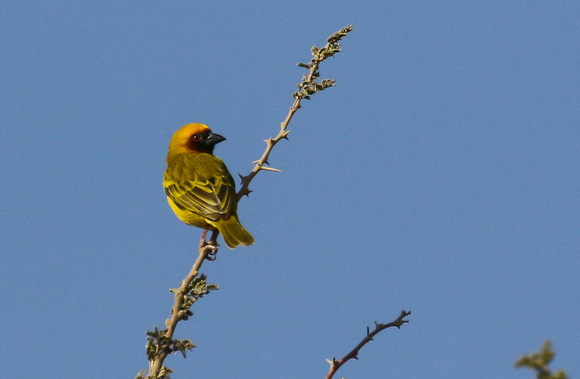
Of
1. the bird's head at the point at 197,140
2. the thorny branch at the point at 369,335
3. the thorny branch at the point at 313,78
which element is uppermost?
the bird's head at the point at 197,140

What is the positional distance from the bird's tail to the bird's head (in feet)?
7.27

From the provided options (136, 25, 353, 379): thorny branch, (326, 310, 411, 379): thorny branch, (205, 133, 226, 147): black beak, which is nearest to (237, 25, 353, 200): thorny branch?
(136, 25, 353, 379): thorny branch

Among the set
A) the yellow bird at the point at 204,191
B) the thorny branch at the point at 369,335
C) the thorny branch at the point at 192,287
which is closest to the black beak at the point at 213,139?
the yellow bird at the point at 204,191

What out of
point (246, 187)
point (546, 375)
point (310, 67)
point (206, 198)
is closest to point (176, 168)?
point (206, 198)

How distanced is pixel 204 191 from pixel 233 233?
71cm

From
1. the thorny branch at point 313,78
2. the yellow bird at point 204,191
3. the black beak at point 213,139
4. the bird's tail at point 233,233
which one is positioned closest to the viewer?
the thorny branch at point 313,78

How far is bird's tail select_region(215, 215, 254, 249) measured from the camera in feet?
21.9

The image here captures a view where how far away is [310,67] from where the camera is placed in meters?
4.41

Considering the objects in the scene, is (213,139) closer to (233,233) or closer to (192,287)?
(233,233)

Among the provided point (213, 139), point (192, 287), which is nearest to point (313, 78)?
point (192, 287)

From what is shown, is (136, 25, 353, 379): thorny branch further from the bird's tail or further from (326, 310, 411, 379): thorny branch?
the bird's tail

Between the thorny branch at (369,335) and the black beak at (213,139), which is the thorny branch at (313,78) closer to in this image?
the thorny branch at (369,335)

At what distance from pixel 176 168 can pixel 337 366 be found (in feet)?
19.4

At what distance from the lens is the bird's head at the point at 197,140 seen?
9008 mm
